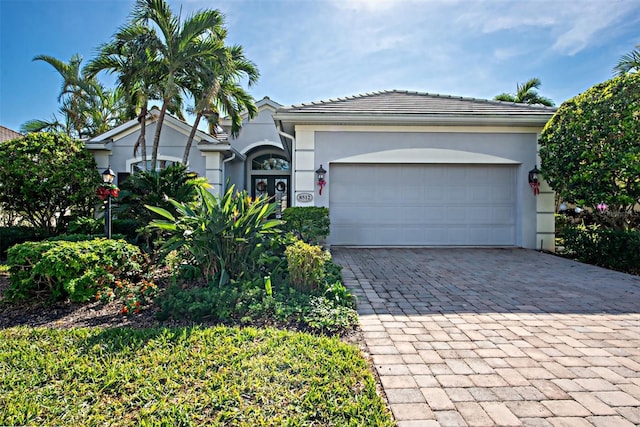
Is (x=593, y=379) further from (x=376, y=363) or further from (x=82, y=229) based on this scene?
(x=82, y=229)

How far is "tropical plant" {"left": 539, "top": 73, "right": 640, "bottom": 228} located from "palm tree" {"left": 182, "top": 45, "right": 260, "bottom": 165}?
901 centimetres

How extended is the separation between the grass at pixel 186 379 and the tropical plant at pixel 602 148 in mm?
7156

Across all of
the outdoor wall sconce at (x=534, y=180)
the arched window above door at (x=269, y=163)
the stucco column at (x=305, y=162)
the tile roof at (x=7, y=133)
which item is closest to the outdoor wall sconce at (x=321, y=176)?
the stucco column at (x=305, y=162)

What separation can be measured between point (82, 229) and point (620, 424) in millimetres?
8398

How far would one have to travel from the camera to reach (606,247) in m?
6.68

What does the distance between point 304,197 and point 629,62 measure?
936 cm

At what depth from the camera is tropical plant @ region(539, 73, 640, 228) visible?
6.45 m

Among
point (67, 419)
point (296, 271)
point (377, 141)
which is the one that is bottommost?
point (67, 419)

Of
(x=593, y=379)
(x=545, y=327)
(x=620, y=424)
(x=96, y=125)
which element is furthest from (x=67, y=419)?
(x=96, y=125)

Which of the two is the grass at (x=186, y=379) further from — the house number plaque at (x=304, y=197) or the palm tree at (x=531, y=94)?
the palm tree at (x=531, y=94)

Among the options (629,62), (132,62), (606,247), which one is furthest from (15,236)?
(629,62)

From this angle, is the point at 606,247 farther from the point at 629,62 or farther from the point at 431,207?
the point at 629,62

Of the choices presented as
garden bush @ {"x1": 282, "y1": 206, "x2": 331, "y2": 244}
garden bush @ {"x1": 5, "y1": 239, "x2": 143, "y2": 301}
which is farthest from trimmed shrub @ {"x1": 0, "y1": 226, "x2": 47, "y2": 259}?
garden bush @ {"x1": 282, "y1": 206, "x2": 331, "y2": 244}

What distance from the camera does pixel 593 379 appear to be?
241cm
